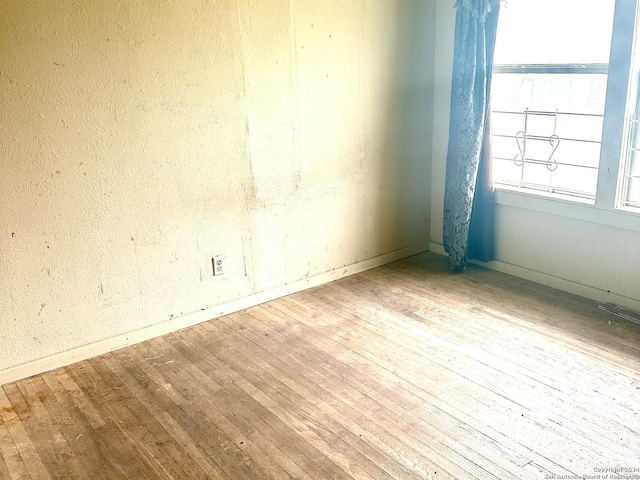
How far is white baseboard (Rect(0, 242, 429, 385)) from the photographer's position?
9.37 ft

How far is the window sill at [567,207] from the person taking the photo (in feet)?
10.7

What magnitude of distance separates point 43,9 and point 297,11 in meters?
1.39

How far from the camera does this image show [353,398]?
8.52 feet

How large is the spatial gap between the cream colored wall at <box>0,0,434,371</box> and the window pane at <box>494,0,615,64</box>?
0.61m

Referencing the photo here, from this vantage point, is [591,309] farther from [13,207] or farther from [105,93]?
[13,207]

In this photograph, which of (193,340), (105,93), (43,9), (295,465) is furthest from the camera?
(193,340)

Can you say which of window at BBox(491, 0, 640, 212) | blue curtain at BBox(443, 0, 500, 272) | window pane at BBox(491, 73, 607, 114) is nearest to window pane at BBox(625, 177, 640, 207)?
window at BBox(491, 0, 640, 212)

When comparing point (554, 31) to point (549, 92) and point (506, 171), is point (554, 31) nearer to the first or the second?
point (549, 92)

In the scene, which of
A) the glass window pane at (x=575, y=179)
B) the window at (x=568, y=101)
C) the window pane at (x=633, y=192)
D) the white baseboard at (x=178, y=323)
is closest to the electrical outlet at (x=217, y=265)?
the white baseboard at (x=178, y=323)

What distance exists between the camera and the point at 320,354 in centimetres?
299

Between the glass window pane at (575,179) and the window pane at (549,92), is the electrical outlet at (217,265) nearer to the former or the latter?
the window pane at (549,92)

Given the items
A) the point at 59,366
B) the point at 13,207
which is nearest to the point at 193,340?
the point at 59,366

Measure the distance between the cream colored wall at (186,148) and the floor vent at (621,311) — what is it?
1537 mm

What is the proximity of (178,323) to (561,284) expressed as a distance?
7.76ft
